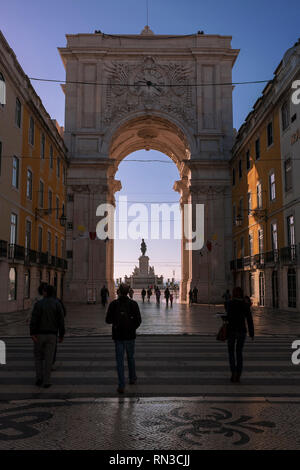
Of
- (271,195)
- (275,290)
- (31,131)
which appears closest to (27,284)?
(31,131)

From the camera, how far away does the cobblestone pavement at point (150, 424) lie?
4.23m

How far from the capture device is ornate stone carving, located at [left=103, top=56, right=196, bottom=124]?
43.2 metres

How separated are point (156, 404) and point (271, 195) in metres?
25.8

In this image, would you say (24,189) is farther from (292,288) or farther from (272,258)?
(292,288)

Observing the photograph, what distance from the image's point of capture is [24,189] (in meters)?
27.2

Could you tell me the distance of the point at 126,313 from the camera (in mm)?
6793

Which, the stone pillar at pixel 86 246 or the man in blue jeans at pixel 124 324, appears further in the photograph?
the stone pillar at pixel 86 246

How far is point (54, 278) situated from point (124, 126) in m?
18.2

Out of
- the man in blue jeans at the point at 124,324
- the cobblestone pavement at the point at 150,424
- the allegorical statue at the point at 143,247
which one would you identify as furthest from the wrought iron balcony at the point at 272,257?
the allegorical statue at the point at 143,247

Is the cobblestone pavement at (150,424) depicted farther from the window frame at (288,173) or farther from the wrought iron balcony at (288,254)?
the window frame at (288,173)

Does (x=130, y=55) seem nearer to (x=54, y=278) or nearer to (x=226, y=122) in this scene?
(x=226, y=122)

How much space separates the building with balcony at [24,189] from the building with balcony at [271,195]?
15.2 metres
